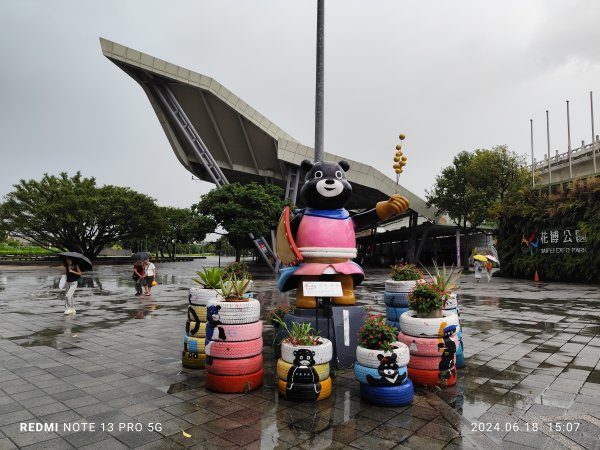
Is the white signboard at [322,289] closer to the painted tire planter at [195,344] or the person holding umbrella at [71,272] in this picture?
the painted tire planter at [195,344]

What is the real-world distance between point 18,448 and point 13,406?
1.24m

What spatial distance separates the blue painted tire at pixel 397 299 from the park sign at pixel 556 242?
64.8 ft

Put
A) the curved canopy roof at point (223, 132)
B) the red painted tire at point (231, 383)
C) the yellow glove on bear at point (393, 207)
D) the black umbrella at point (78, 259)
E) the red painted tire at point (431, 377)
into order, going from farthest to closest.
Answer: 1. the curved canopy roof at point (223, 132)
2. the black umbrella at point (78, 259)
3. the yellow glove on bear at point (393, 207)
4. the red painted tire at point (431, 377)
5. the red painted tire at point (231, 383)

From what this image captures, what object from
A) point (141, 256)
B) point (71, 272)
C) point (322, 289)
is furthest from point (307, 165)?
point (141, 256)

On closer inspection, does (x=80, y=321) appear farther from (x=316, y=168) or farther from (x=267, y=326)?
(x=316, y=168)

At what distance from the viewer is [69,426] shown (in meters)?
4.06

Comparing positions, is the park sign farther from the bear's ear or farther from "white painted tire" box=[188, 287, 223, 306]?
"white painted tire" box=[188, 287, 223, 306]

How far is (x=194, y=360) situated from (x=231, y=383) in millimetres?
1284

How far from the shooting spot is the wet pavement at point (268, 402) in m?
3.81

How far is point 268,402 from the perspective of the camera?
4.72m

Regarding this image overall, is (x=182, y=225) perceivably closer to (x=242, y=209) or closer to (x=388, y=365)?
(x=242, y=209)

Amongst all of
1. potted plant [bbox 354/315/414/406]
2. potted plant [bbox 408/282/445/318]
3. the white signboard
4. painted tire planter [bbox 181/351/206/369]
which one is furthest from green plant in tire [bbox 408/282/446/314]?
painted tire planter [bbox 181/351/206/369]

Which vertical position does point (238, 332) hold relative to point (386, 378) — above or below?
above

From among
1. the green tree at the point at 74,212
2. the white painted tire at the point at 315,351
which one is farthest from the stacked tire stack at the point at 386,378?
the green tree at the point at 74,212
